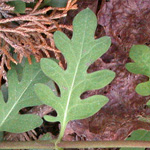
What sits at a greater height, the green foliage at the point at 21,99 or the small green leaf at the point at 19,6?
the small green leaf at the point at 19,6

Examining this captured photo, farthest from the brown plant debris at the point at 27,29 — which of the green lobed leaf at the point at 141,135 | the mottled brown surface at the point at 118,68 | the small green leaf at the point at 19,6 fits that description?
the green lobed leaf at the point at 141,135

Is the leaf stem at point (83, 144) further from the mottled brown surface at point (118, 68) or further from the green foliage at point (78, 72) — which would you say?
the mottled brown surface at point (118, 68)

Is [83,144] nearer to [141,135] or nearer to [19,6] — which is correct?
[141,135]

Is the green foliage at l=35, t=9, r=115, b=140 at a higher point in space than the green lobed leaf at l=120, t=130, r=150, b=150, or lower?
higher

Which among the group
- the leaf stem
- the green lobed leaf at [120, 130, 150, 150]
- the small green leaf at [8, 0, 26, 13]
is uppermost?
the small green leaf at [8, 0, 26, 13]

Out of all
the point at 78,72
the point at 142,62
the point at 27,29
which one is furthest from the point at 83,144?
the point at 27,29

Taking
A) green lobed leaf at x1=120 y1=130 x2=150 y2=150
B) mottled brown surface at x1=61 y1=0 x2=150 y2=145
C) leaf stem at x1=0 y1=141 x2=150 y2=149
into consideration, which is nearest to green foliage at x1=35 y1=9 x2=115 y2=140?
leaf stem at x1=0 y1=141 x2=150 y2=149

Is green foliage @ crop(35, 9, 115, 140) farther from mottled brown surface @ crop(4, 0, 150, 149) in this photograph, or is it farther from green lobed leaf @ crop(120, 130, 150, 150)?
green lobed leaf @ crop(120, 130, 150, 150)
